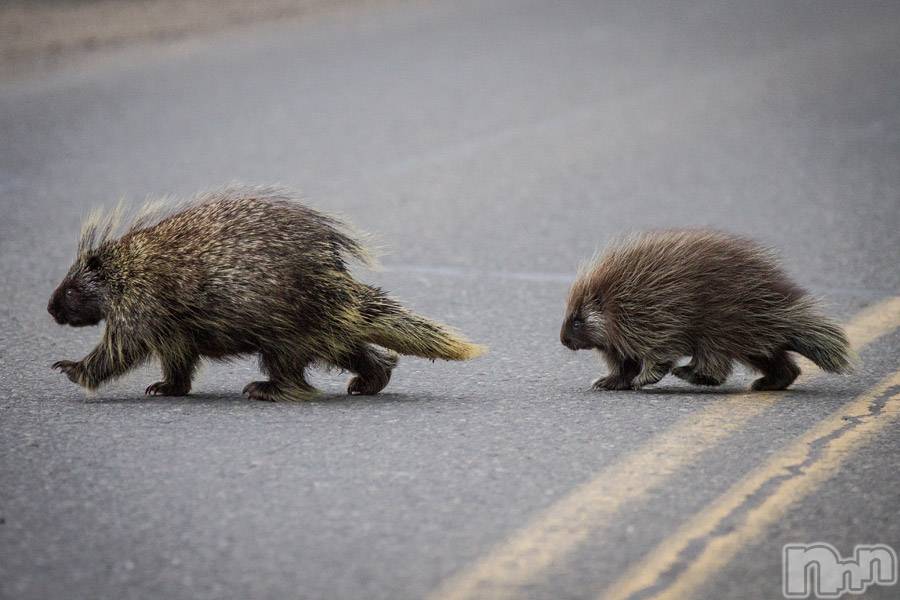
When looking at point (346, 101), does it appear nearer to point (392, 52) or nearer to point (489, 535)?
point (392, 52)

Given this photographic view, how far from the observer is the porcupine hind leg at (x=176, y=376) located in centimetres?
629

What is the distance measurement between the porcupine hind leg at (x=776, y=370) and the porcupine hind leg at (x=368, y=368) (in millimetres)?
1846

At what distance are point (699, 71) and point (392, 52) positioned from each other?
4.21 meters

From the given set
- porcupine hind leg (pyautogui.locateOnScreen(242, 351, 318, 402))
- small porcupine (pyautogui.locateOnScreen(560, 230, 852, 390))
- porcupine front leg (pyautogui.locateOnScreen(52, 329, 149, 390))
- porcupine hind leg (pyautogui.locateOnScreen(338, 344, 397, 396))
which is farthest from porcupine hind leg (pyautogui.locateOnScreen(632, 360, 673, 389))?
porcupine front leg (pyautogui.locateOnScreen(52, 329, 149, 390))

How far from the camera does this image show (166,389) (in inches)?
253

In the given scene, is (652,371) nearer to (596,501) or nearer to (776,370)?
(776,370)

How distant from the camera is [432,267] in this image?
9.46 meters

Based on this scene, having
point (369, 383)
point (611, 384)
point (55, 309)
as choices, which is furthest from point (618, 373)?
point (55, 309)

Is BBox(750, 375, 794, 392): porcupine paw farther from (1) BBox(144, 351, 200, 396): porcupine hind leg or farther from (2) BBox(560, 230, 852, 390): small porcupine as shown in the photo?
(1) BBox(144, 351, 200, 396): porcupine hind leg

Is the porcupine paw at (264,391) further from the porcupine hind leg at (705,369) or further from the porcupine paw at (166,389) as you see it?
the porcupine hind leg at (705,369)

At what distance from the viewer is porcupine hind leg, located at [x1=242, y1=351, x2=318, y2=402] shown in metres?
6.21

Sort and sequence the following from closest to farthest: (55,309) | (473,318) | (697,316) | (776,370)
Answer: (697,316) → (776,370) → (55,309) → (473,318)

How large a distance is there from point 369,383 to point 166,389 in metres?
1.03

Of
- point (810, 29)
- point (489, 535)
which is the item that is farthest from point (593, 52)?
point (489, 535)
